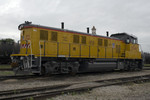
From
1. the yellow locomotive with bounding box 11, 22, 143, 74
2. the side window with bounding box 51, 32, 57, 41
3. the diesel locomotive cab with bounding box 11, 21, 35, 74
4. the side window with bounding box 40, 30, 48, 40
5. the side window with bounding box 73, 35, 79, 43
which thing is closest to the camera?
the diesel locomotive cab with bounding box 11, 21, 35, 74

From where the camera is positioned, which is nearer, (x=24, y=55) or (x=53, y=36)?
(x=24, y=55)

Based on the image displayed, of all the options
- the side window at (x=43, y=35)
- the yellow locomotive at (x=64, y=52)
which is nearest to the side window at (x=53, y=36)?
the yellow locomotive at (x=64, y=52)

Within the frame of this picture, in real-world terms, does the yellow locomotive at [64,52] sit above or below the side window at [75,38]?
below

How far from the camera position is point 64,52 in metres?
10.3

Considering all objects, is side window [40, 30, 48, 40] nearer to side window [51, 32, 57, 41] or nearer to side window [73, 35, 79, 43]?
side window [51, 32, 57, 41]

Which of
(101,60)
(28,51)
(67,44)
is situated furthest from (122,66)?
(28,51)

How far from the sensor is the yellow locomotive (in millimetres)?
8844

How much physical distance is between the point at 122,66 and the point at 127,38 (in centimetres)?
299

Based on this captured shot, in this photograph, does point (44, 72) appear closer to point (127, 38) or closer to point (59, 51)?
point (59, 51)

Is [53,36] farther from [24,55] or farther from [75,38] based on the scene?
[24,55]

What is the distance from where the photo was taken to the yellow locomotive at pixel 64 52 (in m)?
8.84

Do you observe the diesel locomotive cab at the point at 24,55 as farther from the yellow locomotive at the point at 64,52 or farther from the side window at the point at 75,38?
the side window at the point at 75,38

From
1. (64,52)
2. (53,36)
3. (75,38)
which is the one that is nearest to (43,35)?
(53,36)

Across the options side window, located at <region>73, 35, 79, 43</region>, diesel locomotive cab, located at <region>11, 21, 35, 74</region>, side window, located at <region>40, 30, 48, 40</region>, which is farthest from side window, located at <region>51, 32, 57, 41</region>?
side window, located at <region>73, 35, 79, 43</region>
